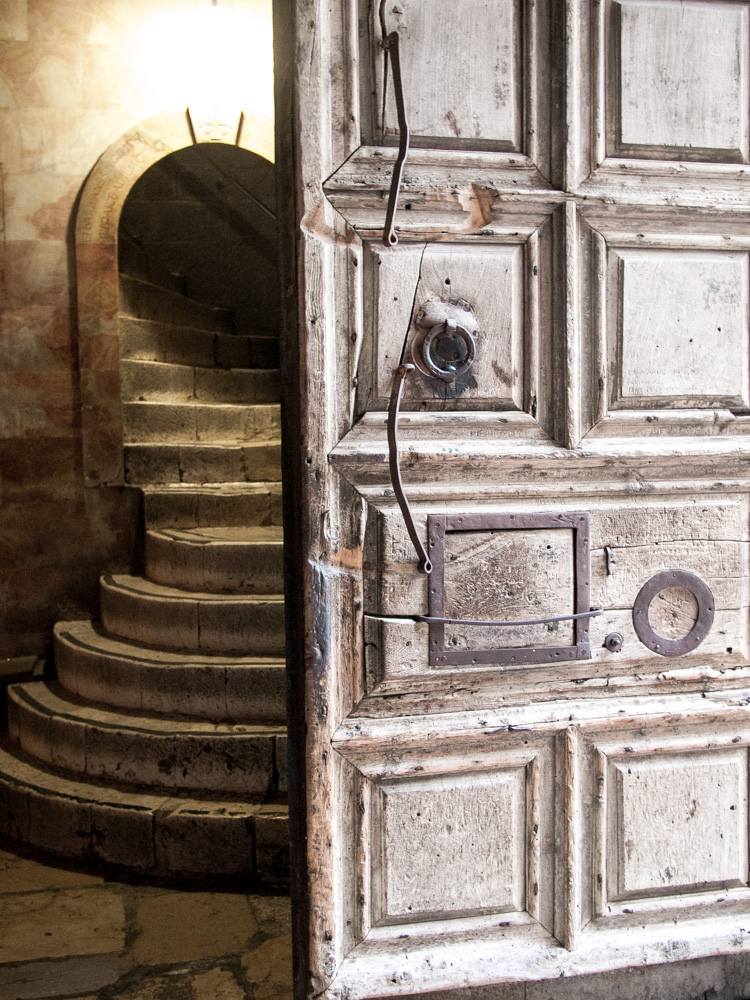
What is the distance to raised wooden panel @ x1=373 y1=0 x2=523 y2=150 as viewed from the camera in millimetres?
1797

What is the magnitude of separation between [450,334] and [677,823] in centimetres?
122

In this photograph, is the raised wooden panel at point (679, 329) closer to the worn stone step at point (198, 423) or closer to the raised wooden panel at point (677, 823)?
the raised wooden panel at point (677, 823)

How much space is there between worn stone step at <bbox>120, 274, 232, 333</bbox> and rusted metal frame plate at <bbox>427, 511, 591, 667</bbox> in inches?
191

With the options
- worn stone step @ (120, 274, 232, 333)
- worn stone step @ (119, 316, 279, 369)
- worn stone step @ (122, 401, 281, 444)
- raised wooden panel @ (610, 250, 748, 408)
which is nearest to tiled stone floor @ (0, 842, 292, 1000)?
raised wooden panel @ (610, 250, 748, 408)

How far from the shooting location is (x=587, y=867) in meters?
1.95

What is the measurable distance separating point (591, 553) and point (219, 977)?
6.09 feet

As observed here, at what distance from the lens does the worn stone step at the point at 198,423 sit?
559 centimetres

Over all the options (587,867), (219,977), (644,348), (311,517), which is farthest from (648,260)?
(219,977)

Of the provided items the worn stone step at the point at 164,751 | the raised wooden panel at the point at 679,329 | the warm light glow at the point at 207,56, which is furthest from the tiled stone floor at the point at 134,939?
the warm light glow at the point at 207,56

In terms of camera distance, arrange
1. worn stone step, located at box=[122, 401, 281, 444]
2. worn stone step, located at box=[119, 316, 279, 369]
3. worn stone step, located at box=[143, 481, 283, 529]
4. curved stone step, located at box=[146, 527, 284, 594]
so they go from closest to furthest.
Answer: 1. curved stone step, located at box=[146, 527, 284, 594]
2. worn stone step, located at box=[143, 481, 283, 529]
3. worn stone step, located at box=[122, 401, 281, 444]
4. worn stone step, located at box=[119, 316, 279, 369]

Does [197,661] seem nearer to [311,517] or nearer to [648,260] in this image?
[311,517]

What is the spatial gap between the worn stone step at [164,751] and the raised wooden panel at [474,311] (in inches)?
87.9

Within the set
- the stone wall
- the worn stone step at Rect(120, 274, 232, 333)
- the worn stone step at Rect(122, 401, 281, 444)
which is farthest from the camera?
the worn stone step at Rect(120, 274, 232, 333)

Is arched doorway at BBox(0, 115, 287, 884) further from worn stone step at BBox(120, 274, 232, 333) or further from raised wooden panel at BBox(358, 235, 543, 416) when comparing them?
raised wooden panel at BBox(358, 235, 543, 416)
